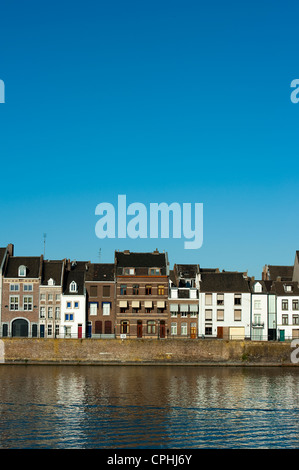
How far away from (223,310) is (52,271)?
2326 cm

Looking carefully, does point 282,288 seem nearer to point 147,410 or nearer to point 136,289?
point 136,289

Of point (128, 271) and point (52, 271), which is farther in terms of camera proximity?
point (52, 271)

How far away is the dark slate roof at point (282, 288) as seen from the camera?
89.5 meters

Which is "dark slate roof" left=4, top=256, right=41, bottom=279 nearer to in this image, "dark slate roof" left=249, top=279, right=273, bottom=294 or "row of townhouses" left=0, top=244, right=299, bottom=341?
"row of townhouses" left=0, top=244, right=299, bottom=341

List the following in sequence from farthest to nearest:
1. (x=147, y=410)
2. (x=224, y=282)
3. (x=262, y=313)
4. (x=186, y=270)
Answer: (x=186, y=270), (x=224, y=282), (x=262, y=313), (x=147, y=410)

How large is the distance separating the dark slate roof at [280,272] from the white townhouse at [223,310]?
36.3 ft

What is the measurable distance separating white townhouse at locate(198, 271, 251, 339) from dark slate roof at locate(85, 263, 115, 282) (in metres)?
12.3

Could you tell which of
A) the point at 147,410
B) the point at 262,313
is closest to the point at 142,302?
the point at 262,313

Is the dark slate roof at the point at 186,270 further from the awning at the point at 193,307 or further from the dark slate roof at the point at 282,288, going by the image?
the dark slate roof at the point at 282,288

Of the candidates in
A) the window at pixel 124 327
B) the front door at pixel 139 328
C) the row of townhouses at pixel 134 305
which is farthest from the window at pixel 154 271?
the window at pixel 124 327

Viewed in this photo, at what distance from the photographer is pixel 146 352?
264 ft

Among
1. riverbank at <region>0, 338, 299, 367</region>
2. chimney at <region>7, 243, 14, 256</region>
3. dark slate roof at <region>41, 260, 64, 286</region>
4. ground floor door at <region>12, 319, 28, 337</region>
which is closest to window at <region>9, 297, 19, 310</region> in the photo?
ground floor door at <region>12, 319, 28, 337</region>

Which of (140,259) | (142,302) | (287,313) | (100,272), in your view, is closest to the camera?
(142,302)
